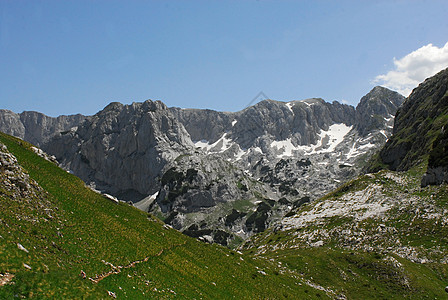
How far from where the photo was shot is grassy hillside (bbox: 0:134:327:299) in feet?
53.1

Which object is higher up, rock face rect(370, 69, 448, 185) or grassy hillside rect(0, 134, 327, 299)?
rock face rect(370, 69, 448, 185)

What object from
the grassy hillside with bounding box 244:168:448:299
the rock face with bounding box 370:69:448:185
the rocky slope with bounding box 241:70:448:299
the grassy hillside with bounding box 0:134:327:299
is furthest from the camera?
the rock face with bounding box 370:69:448:185

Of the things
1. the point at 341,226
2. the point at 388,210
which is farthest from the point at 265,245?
the point at 388,210

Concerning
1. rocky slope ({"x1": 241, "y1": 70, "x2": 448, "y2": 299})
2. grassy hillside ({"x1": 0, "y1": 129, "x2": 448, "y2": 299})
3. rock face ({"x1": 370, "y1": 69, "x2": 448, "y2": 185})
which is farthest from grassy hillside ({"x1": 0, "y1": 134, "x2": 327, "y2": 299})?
rock face ({"x1": 370, "y1": 69, "x2": 448, "y2": 185})

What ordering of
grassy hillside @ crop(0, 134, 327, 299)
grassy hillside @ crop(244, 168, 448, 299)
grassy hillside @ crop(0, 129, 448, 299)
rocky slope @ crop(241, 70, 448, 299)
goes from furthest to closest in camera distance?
rocky slope @ crop(241, 70, 448, 299) → grassy hillside @ crop(244, 168, 448, 299) → grassy hillside @ crop(0, 129, 448, 299) → grassy hillside @ crop(0, 134, 327, 299)

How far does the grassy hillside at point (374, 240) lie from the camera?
169 ft

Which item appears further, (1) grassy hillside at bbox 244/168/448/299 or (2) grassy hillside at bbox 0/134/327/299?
(1) grassy hillside at bbox 244/168/448/299

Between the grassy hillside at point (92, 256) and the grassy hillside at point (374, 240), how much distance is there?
49.0 feet

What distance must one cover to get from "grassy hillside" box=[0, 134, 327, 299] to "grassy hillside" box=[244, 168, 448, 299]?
14.9 meters

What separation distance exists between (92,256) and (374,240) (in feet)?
233

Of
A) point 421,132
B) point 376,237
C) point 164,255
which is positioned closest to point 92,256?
point 164,255

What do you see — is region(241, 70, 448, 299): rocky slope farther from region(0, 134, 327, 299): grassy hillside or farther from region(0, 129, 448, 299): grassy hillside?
region(0, 134, 327, 299): grassy hillside

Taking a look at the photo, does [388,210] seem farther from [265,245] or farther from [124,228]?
[124,228]

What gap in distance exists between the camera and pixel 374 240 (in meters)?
73.7
